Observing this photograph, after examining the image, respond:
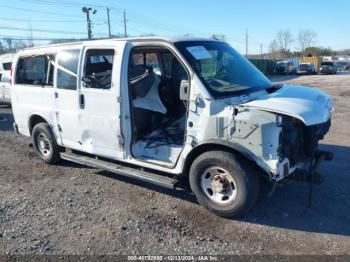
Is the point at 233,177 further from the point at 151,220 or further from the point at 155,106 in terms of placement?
the point at 155,106

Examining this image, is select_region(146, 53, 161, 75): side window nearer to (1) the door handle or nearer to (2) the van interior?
(2) the van interior

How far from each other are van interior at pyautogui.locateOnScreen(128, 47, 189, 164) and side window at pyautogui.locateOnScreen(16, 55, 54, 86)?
71.7 inches

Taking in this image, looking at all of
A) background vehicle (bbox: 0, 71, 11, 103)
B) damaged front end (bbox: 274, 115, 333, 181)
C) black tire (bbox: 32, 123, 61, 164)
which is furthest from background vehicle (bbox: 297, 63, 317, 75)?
damaged front end (bbox: 274, 115, 333, 181)

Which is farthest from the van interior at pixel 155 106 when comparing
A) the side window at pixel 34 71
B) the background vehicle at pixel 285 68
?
the background vehicle at pixel 285 68

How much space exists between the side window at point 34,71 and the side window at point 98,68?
1.02 metres

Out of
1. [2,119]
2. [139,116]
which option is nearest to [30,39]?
[2,119]

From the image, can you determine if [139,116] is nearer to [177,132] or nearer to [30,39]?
[177,132]

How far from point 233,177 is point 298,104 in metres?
1.13

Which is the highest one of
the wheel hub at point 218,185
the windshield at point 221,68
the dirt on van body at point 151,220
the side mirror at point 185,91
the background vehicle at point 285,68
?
the background vehicle at point 285,68

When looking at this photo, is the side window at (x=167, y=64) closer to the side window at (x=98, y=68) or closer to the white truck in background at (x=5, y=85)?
the side window at (x=98, y=68)

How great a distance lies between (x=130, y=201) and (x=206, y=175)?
50.2 inches

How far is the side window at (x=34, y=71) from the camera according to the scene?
6.45m

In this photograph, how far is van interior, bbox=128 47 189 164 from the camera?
522 centimetres

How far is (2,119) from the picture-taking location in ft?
42.3
